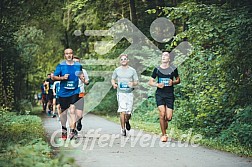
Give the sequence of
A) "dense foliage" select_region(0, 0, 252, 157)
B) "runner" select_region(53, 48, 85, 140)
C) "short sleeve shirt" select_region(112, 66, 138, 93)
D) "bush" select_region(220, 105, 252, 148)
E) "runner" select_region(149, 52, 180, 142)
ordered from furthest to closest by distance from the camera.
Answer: "short sleeve shirt" select_region(112, 66, 138, 93) < "runner" select_region(149, 52, 180, 142) < "runner" select_region(53, 48, 85, 140) < "dense foliage" select_region(0, 0, 252, 157) < "bush" select_region(220, 105, 252, 148)

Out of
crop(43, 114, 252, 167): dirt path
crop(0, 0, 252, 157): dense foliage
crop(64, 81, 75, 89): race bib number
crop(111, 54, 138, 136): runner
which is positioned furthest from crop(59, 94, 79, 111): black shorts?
crop(0, 0, 252, 157): dense foliage

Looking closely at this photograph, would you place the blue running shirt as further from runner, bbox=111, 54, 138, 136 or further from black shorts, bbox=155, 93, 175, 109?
black shorts, bbox=155, 93, 175, 109

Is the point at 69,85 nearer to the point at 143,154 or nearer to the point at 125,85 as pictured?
the point at 125,85

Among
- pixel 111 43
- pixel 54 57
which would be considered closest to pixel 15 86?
pixel 111 43

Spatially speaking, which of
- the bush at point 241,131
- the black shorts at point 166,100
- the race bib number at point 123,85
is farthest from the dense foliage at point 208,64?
the race bib number at point 123,85

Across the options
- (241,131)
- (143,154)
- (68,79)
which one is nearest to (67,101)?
(68,79)

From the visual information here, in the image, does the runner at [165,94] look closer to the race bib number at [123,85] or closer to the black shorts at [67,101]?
the race bib number at [123,85]

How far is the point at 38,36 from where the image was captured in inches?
1182

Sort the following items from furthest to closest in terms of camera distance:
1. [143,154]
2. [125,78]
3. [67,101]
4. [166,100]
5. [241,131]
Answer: [125,78] < [166,100] < [67,101] < [241,131] < [143,154]

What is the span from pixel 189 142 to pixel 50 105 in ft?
48.3

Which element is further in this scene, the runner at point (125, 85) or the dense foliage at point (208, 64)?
the runner at point (125, 85)

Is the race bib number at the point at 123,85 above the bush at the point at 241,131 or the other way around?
above

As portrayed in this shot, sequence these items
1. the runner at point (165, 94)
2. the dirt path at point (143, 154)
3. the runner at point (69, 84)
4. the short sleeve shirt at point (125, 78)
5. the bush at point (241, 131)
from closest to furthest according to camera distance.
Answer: the dirt path at point (143, 154) → the bush at point (241, 131) → the runner at point (69, 84) → the runner at point (165, 94) → the short sleeve shirt at point (125, 78)

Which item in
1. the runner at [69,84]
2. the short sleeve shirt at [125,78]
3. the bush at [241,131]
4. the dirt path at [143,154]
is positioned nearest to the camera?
the dirt path at [143,154]
